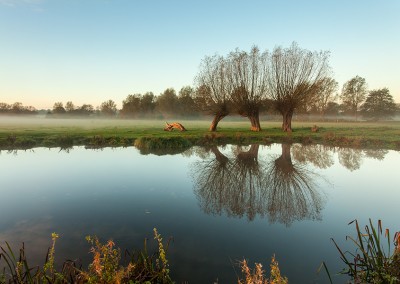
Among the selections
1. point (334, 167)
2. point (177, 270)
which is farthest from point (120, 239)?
point (334, 167)

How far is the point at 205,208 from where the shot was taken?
33.6ft

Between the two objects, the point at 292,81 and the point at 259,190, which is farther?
the point at 292,81

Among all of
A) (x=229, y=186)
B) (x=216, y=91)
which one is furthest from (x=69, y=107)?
(x=229, y=186)

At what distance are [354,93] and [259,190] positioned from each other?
93.4 m

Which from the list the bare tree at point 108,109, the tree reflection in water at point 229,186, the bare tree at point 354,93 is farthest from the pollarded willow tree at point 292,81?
the bare tree at point 108,109

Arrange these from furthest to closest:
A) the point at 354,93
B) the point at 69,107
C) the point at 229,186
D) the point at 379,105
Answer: the point at 69,107, the point at 379,105, the point at 354,93, the point at 229,186

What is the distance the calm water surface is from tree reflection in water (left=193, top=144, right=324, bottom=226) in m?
0.05

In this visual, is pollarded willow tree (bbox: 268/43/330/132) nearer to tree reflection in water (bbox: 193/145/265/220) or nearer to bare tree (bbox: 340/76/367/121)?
tree reflection in water (bbox: 193/145/265/220)

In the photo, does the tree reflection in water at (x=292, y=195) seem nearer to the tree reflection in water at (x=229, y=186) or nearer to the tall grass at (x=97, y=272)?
the tree reflection in water at (x=229, y=186)

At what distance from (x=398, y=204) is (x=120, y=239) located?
1092cm

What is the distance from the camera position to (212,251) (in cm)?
683

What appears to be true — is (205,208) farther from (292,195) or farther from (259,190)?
(292,195)

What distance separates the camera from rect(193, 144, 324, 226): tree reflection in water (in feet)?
32.2

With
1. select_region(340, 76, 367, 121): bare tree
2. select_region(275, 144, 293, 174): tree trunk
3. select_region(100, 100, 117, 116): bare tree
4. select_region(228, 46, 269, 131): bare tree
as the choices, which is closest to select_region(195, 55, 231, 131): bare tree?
select_region(228, 46, 269, 131): bare tree
